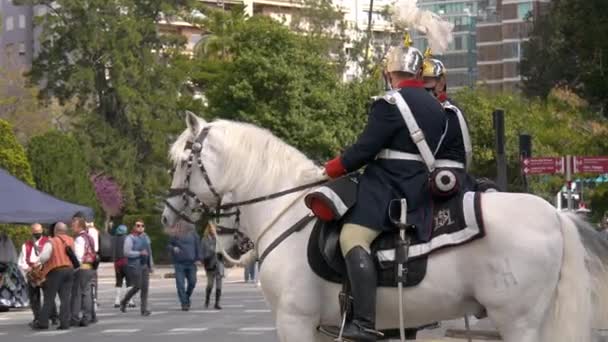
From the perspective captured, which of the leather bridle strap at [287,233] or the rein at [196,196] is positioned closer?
→ the leather bridle strap at [287,233]

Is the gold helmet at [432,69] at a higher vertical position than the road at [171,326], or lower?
higher

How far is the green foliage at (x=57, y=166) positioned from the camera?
6303cm

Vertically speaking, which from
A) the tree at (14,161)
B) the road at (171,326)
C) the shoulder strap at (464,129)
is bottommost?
the road at (171,326)

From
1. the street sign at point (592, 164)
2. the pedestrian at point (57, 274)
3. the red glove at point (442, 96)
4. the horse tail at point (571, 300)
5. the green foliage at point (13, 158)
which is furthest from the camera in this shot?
the green foliage at point (13, 158)

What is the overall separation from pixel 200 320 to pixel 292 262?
17474 millimetres

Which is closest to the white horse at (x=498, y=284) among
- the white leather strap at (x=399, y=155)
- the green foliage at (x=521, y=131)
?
the white leather strap at (x=399, y=155)

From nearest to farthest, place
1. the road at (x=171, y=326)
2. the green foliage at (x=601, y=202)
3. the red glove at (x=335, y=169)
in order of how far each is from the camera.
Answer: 1. the red glove at (x=335, y=169)
2. the road at (x=171, y=326)
3. the green foliage at (x=601, y=202)

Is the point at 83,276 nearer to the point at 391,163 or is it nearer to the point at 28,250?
the point at 28,250

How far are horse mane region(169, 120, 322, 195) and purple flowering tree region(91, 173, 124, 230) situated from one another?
231 ft

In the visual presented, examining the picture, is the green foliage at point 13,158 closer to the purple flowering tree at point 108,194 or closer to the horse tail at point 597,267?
the horse tail at point 597,267

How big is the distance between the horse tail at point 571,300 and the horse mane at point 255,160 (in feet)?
6.33

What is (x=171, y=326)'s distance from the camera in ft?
84.0

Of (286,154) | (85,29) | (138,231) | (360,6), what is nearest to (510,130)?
(85,29)

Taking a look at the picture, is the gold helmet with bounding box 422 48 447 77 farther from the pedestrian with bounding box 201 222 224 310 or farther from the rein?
the pedestrian with bounding box 201 222 224 310
